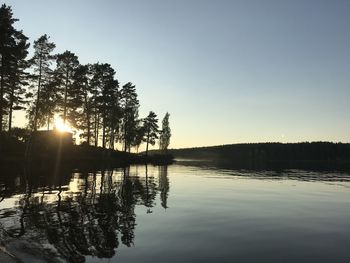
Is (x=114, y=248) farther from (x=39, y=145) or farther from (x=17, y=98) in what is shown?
(x=39, y=145)

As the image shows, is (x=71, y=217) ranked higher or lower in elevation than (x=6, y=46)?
lower

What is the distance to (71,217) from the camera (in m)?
21.1

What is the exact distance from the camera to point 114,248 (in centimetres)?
1551

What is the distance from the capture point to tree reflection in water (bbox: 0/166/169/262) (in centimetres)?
1552

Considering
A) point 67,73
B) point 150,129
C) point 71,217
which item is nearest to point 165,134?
point 150,129

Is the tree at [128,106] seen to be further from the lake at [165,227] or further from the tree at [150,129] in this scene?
the lake at [165,227]

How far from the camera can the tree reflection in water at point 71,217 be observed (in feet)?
50.9

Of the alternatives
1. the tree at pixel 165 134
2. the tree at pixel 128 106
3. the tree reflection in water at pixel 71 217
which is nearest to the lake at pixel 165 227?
the tree reflection in water at pixel 71 217

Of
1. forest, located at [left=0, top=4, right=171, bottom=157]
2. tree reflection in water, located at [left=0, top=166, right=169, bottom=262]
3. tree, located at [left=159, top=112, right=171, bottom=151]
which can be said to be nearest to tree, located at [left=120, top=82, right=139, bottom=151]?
forest, located at [left=0, top=4, right=171, bottom=157]

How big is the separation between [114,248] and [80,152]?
71.5m

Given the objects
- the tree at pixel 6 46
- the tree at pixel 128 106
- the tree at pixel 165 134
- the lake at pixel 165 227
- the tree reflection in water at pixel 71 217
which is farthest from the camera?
the tree at pixel 165 134

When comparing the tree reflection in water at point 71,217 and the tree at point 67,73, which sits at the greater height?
the tree at point 67,73

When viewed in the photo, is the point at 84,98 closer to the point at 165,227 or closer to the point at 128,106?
the point at 128,106

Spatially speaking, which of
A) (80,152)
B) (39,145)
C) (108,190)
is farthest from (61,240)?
(80,152)
